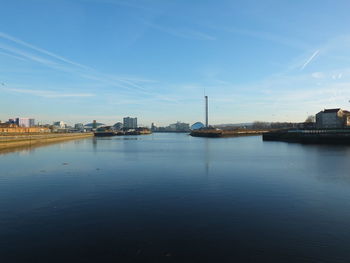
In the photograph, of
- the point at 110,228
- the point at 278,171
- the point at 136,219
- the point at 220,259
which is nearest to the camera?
the point at 220,259

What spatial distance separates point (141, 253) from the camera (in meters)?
9.81

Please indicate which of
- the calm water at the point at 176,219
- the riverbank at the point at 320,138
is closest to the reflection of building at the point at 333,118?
the riverbank at the point at 320,138

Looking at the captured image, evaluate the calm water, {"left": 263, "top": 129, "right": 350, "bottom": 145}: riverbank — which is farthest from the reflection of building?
the calm water

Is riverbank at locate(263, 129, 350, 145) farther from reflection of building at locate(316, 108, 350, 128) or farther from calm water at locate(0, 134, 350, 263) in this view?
reflection of building at locate(316, 108, 350, 128)

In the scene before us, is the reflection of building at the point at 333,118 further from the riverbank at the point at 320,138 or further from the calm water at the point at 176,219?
the calm water at the point at 176,219

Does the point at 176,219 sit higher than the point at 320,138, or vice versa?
the point at 320,138

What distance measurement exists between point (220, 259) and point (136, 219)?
5.45 meters

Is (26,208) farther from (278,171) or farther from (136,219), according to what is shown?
(278,171)

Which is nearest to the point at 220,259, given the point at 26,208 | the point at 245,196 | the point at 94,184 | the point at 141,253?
the point at 141,253

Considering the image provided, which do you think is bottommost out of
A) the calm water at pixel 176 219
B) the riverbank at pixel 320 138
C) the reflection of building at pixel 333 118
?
the calm water at pixel 176 219

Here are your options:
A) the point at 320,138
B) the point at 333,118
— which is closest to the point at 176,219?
the point at 320,138

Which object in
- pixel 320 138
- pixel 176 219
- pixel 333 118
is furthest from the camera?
pixel 333 118

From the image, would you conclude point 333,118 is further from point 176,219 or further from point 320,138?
point 176,219

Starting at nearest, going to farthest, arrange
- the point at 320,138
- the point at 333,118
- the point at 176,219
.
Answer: the point at 176,219 → the point at 320,138 → the point at 333,118
